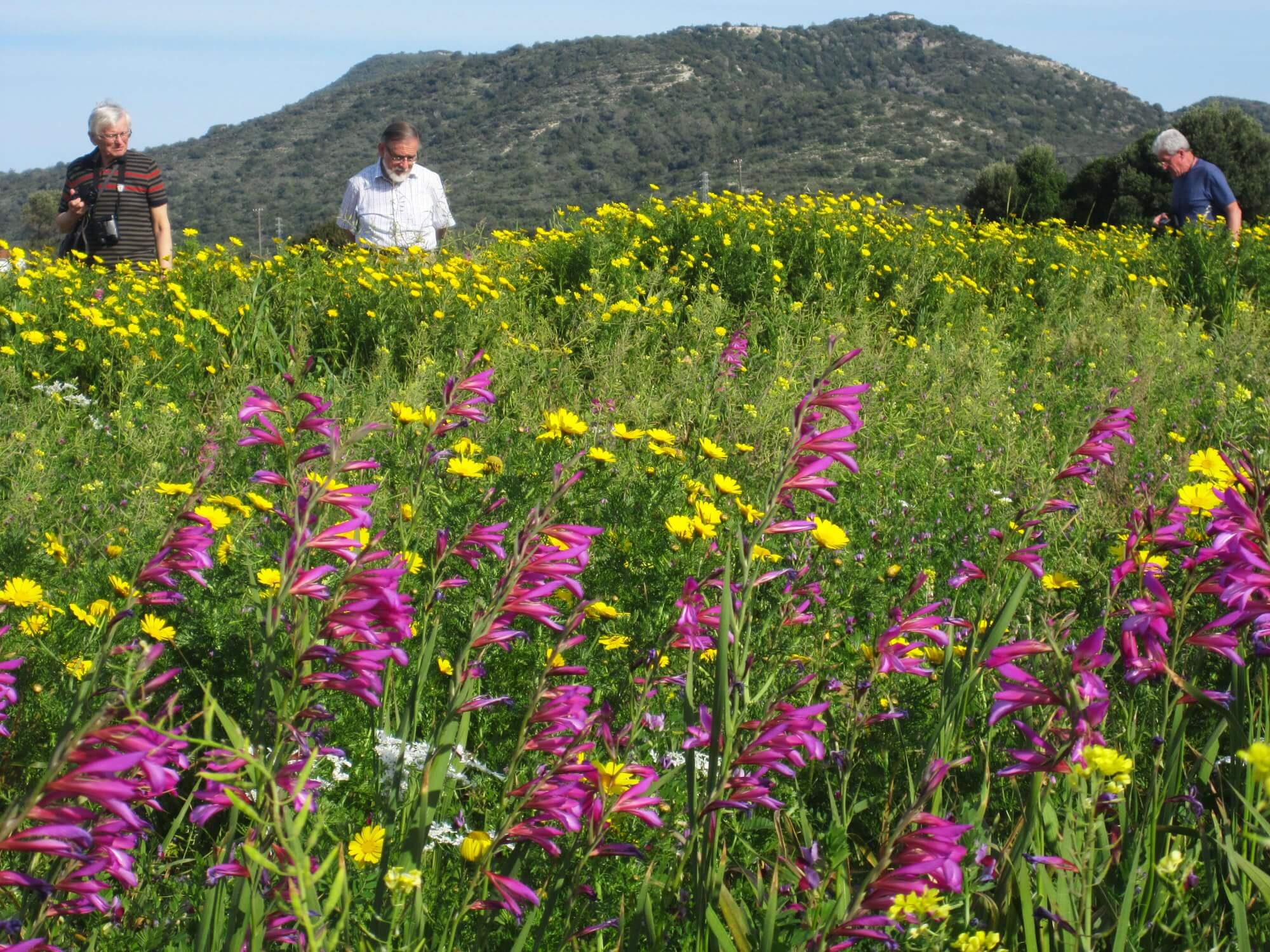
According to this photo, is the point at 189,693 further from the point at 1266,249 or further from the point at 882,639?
the point at 1266,249

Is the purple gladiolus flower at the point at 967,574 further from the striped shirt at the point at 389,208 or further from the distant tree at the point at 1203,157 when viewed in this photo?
the distant tree at the point at 1203,157

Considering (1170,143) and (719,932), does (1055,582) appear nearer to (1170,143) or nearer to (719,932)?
(719,932)

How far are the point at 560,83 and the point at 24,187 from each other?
A: 48.8 meters

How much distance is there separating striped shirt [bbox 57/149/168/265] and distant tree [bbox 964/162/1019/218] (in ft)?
81.2

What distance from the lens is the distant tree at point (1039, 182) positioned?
91.0ft

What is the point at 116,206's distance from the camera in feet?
20.5

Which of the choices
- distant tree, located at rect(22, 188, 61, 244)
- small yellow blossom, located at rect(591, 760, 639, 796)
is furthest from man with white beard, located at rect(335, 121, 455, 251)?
distant tree, located at rect(22, 188, 61, 244)

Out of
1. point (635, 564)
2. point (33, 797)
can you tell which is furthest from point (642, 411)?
point (33, 797)

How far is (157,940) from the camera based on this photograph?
1423 mm

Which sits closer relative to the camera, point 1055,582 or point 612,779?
point 612,779

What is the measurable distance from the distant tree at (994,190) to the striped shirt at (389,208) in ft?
76.9

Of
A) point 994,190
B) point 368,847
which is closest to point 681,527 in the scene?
point 368,847

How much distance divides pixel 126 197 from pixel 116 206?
3.1 inches

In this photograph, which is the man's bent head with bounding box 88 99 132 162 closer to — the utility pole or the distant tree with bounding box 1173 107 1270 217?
the utility pole
